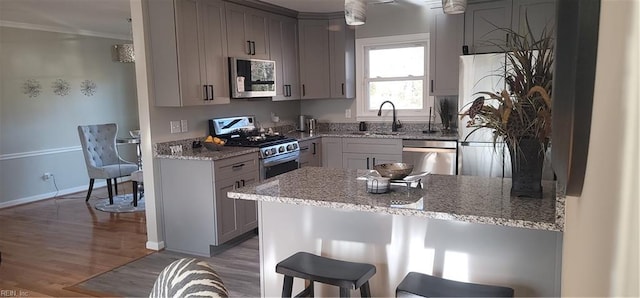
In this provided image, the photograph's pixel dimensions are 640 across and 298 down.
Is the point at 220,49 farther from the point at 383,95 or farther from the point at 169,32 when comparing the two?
the point at 383,95

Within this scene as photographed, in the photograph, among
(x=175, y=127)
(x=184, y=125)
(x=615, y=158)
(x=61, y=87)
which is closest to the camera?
(x=615, y=158)

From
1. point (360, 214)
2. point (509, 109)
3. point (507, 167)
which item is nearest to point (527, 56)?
point (509, 109)

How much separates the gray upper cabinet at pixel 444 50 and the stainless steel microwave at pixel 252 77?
5.64 feet

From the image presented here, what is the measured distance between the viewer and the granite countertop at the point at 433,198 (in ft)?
5.81

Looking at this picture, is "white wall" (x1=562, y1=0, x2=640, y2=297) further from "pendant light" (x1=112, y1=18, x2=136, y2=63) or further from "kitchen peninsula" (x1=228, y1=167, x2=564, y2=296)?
"pendant light" (x1=112, y1=18, x2=136, y2=63)

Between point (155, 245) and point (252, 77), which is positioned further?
point (252, 77)

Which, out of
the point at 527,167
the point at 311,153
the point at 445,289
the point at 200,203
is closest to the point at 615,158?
the point at 445,289

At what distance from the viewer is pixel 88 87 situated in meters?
6.91

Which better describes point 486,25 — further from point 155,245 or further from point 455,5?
point 155,245

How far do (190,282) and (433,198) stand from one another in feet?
4.23

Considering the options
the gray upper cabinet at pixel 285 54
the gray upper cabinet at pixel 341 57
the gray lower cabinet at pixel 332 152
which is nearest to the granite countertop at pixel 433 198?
the gray lower cabinet at pixel 332 152

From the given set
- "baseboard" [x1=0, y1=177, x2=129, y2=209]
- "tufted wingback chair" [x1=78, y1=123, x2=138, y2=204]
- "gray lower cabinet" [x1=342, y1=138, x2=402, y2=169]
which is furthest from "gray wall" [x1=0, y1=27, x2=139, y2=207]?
"gray lower cabinet" [x1=342, y1=138, x2=402, y2=169]

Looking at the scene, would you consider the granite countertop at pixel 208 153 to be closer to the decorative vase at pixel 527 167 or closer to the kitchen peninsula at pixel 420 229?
the kitchen peninsula at pixel 420 229

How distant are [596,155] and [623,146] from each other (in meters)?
0.16
